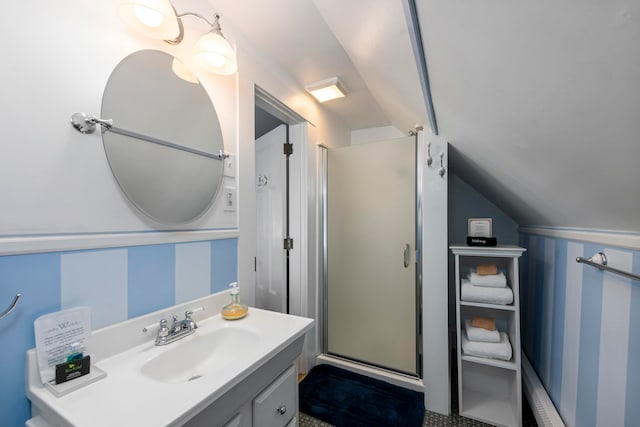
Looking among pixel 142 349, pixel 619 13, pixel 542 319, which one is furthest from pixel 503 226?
pixel 142 349

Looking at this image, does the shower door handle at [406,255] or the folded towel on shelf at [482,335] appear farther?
the shower door handle at [406,255]

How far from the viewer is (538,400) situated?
138 cm

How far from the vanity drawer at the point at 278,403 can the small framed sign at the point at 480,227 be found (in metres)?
1.44

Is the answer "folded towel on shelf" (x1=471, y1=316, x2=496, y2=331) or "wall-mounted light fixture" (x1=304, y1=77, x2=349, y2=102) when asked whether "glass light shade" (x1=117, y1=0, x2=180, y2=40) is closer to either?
"wall-mounted light fixture" (x1=304, y1=77, x2=349, y2=102)

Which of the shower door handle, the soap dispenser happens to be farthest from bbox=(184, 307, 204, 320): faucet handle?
the shower door handle

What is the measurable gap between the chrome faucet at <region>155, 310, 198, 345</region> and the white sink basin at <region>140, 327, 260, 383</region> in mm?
20

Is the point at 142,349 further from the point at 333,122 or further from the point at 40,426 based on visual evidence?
the point at 333,122

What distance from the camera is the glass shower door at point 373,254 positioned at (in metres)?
1.89

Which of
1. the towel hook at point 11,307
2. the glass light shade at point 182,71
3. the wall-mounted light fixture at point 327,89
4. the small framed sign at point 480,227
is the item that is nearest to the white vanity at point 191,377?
the towel hook at point 11,307

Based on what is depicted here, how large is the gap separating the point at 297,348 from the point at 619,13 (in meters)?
1.21

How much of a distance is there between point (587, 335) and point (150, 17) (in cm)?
209

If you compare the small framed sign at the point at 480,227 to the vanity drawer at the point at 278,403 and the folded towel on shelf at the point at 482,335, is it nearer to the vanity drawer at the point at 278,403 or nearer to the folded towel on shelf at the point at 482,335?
the folded towel on shelf at the point at 482,335

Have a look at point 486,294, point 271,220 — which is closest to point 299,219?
point 271,220

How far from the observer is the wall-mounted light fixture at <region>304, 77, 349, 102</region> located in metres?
1.84
